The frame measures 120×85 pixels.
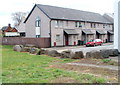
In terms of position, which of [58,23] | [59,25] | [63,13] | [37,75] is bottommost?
[37,75]

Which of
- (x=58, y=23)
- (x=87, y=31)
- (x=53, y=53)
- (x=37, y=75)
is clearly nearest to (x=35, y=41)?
(x=58, y=23)

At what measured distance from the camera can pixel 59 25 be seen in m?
39.0

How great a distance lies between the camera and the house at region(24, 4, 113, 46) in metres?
37.8

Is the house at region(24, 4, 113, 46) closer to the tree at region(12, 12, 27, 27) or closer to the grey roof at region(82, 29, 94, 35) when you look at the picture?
the grey roof at region(82, 29, 94, 35)

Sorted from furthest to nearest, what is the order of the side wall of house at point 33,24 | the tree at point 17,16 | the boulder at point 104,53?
the tree at point 17,16
the side wall of house at point 33,24
the boulder at point 104,53

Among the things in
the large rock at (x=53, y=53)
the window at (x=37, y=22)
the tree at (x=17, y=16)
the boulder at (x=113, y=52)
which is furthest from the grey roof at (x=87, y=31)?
the tree at (x=17, y=16)

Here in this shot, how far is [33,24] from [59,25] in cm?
620

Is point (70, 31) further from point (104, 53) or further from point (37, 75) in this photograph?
point (37, 75)

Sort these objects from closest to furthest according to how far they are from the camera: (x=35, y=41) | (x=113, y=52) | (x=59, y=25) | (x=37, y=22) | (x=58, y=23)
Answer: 1. (x=113, y=52)
2. (x=35, y=41)
3. (x=58, y=23)
4. (x=59, y=25)
5. (x=37, y=22)

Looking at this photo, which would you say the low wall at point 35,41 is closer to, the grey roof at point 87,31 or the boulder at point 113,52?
the grey roof at point 87,31

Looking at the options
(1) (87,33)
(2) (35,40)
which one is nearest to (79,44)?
(1) (87,33)

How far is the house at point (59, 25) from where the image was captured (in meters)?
37.8

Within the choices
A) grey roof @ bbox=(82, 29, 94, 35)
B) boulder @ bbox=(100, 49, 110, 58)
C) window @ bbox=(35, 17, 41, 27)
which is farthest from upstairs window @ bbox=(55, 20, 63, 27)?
boulder @ bbox=(100, 49, 110, 58)

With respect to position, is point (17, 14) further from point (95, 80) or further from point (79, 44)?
point (95, 80)
